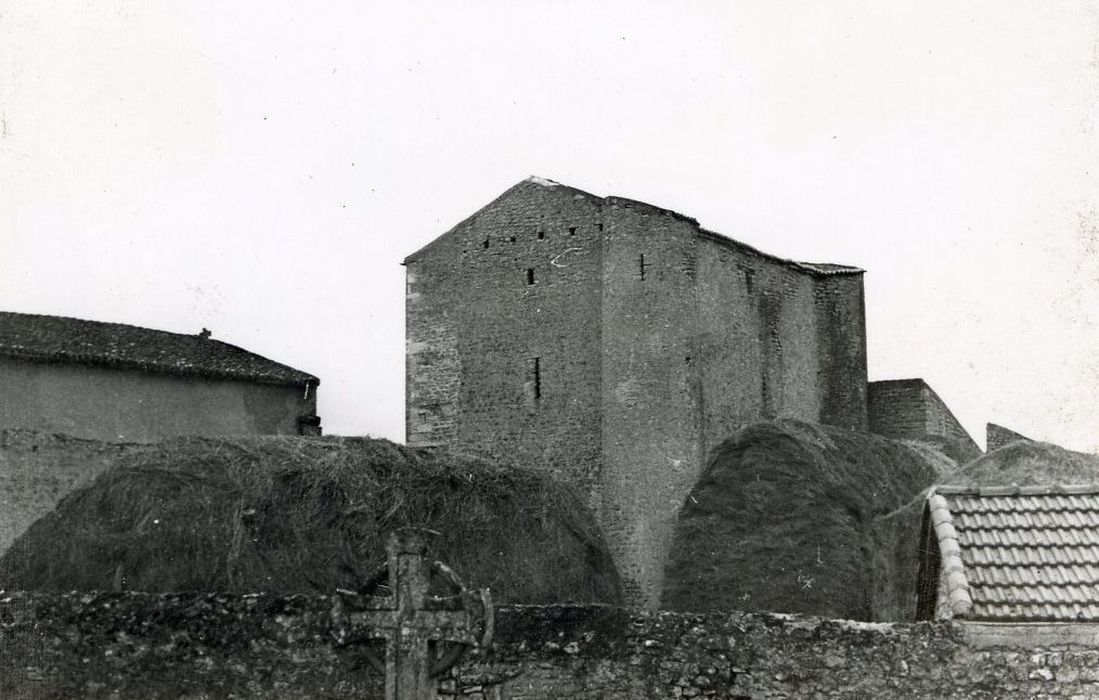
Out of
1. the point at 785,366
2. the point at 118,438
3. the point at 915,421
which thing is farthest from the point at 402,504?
the point at 915,421

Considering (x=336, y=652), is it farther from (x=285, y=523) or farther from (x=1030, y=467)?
(x=1030, y=467)

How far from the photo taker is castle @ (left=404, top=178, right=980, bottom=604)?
93.9 feet

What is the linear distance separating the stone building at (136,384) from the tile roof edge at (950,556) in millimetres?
20514

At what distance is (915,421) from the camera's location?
33.5 m

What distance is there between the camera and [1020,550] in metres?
Result: 11.5

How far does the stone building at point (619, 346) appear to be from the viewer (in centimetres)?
2861

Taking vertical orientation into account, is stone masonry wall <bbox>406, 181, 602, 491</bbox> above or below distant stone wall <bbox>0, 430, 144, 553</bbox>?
above

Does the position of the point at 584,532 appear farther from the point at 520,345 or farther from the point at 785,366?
the point at 785,366

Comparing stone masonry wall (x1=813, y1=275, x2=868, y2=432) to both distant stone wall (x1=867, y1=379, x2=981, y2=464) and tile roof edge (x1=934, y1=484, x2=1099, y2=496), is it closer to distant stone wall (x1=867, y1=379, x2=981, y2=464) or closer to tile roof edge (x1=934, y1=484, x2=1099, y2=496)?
distant stone wall (x1=867, y1=379, x2=981, y2=464)

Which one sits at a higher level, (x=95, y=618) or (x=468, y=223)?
(x=468, y=223)

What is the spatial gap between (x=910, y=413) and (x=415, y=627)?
25.1 metres

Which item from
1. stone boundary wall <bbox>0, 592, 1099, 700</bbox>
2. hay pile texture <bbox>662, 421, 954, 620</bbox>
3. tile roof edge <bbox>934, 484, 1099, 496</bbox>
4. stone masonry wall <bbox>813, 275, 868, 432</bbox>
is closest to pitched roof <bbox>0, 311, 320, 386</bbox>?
hay pile texture <bbox>662, 421, 954, 620</bbox>

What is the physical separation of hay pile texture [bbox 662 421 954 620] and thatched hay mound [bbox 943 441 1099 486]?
1.21m

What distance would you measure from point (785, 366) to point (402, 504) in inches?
579
